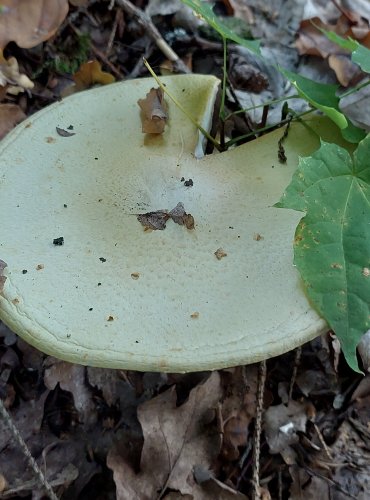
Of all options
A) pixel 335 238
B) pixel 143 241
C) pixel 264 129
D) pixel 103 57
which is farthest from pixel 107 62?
pixel 335 238

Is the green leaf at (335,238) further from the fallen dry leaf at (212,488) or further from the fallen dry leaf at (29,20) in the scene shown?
the fallen dry leaf at (29,20)

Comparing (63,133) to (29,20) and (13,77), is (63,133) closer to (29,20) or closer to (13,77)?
(13,77)

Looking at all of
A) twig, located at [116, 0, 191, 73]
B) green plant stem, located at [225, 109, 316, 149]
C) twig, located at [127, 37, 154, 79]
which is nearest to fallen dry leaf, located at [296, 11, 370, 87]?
twig, located at [116, 0, 191, 73]

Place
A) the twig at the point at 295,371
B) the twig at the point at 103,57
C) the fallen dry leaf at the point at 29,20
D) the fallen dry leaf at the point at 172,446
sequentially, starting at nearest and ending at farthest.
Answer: the fallen dry leaf at the point at 172,446 → the twig at the point at 295,371 → the fallen dry leaf at the point at 29,20 → the twig at the point at 103,57

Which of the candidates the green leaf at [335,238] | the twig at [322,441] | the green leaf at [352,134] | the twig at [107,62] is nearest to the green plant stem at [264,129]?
the green leaf at [352,134]

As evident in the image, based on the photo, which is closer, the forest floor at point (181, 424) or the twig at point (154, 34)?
the forest floor at point (181, 424)

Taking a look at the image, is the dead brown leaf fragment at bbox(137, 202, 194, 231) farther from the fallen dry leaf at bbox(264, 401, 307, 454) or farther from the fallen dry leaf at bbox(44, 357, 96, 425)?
the fallen dry leaf at bbox(264, 401, 307, 454)

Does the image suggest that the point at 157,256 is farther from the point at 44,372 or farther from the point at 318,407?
the point at 318,407
